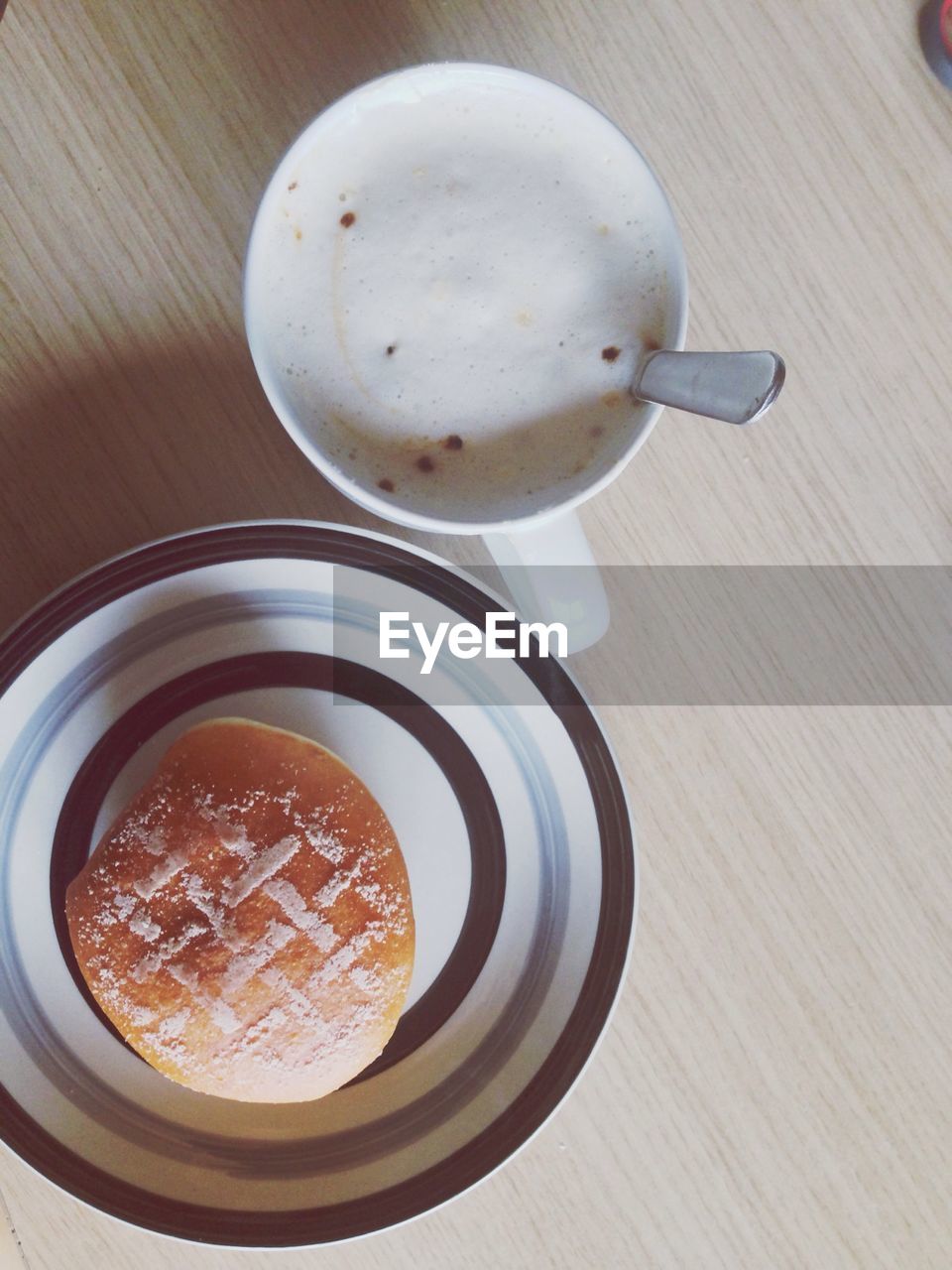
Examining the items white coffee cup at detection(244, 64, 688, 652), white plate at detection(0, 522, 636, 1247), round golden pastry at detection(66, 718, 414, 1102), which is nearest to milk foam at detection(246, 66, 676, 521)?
white coffee cup at detection(244, 64, 688, 652)

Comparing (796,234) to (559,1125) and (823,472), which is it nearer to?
(823,472)

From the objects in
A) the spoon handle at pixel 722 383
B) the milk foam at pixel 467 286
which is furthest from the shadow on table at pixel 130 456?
the spoon handle at pixel 722 383

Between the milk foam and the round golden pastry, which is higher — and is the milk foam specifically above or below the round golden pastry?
above

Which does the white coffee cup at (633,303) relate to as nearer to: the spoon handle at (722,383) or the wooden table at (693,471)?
the spoon handle at (722,383)

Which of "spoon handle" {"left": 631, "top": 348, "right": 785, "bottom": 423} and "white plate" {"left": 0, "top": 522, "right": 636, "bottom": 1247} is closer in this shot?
"spoon handle" {"left": 631, "top": 348, "right": 785, "bottom": 423}

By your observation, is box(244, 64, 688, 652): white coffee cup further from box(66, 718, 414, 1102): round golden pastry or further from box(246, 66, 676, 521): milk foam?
box(66, 718, 414, 1102): round golden pastry

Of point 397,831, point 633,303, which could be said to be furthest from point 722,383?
point 397,831

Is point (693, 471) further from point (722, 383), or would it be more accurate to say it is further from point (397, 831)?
point (397, 831)
